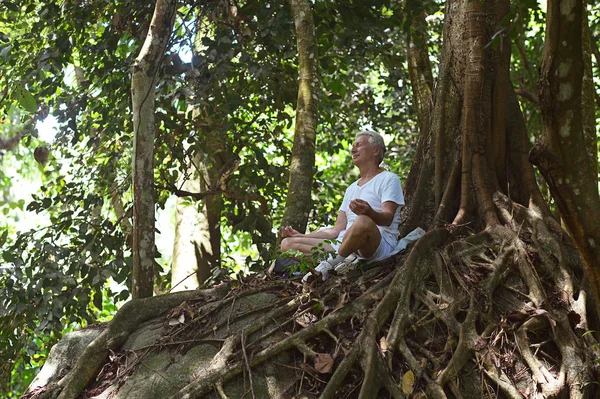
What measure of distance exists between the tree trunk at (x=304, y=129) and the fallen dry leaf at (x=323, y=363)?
1.89m

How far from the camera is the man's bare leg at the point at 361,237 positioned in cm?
512

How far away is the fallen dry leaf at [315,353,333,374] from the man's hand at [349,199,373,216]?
1174 mm

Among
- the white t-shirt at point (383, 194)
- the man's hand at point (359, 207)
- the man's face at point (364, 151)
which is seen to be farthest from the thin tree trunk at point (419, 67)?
the man's hand at point (359, 207)

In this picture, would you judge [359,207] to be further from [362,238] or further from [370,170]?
[370,170]

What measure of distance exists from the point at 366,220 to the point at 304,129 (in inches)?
58.3

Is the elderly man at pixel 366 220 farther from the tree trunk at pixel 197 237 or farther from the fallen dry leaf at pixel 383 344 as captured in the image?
the tree trunk at pixel 197 237

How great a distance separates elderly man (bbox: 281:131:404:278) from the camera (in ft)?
16.9

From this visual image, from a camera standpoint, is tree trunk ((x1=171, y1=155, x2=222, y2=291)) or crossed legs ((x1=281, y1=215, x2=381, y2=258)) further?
tree trunk ((x1=171, y1=155, x2=222, y2=291))

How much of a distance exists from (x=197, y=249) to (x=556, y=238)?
16.7 feet

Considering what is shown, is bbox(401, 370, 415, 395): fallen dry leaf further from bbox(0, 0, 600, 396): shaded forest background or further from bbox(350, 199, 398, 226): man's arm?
bbox(0, 0, 600, 396): shaded forest background

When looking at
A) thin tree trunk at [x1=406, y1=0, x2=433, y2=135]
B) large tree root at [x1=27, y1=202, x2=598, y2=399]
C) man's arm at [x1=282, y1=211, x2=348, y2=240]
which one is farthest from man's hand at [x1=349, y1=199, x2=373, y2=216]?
thin tree trunk at [x1=406, y1=0, x2=433, y2=135]

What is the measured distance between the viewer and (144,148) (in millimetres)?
5762

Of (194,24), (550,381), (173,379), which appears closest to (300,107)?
(194,24)

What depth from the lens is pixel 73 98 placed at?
8.12 metres
